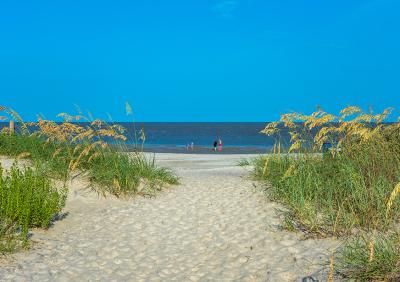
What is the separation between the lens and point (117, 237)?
A: 749cm

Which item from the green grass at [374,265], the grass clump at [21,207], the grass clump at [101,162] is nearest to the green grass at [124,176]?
the grass clump at [101,162]

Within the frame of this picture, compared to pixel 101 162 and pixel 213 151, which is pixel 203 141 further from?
pixel 101 162

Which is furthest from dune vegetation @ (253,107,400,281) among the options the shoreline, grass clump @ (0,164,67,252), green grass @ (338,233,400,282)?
the shoreline

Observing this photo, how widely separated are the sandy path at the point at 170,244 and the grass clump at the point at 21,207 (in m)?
0.26

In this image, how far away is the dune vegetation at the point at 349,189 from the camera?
5074 millimetres

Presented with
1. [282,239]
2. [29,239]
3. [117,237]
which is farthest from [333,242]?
[29,239]

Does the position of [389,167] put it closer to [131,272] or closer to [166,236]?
[166,236]

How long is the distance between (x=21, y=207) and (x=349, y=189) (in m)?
5.10

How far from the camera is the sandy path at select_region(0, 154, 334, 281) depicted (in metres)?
5.79

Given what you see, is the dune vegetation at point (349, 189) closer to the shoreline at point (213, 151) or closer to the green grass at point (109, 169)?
the green grass at point (109, 169)

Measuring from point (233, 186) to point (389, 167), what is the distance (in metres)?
3.72

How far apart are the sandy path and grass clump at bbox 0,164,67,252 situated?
263 mm

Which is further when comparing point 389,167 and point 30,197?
point 389,167

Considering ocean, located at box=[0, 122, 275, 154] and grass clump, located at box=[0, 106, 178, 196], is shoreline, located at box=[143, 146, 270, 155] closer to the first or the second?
ocean, located at box=[0, 122, 275, 154]
